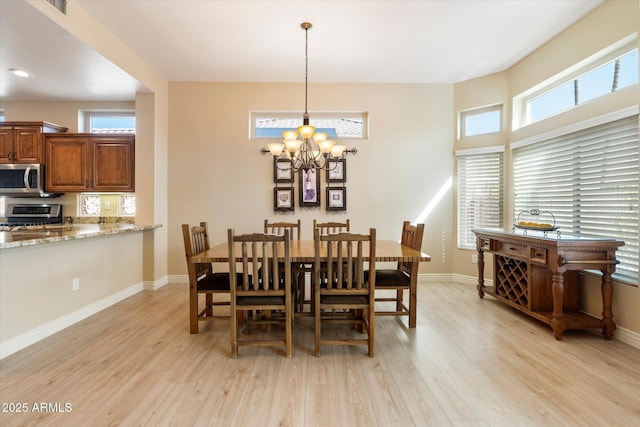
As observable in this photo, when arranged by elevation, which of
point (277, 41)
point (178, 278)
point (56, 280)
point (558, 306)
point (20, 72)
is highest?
point (277, 41)

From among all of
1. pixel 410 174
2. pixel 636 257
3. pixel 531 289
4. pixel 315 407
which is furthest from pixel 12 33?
pixel 636 257

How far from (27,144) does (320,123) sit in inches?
161

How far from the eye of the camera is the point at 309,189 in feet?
14.4

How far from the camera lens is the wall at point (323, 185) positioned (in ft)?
14.4

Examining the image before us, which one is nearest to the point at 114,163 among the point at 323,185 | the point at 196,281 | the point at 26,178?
the point at 26,178

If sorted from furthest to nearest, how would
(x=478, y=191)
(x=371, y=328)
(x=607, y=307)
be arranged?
1. (x=478, y=191)
2. (x=607, y=307)
3. (x=371, y=328)

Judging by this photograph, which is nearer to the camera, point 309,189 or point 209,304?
point 209,304

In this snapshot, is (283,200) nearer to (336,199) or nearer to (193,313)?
(336,199)

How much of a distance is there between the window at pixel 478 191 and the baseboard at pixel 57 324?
472cm

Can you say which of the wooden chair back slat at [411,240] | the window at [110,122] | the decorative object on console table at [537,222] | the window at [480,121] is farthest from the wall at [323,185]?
the wooden chair back slat at [411,240]

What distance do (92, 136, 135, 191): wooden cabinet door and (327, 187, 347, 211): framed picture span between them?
2.80m

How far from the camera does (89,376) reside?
6.65 ft

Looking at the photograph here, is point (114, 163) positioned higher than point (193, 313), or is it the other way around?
point (114, 163)

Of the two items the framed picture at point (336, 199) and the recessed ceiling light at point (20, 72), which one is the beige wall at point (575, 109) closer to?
the framed picture at point (336, 199)
